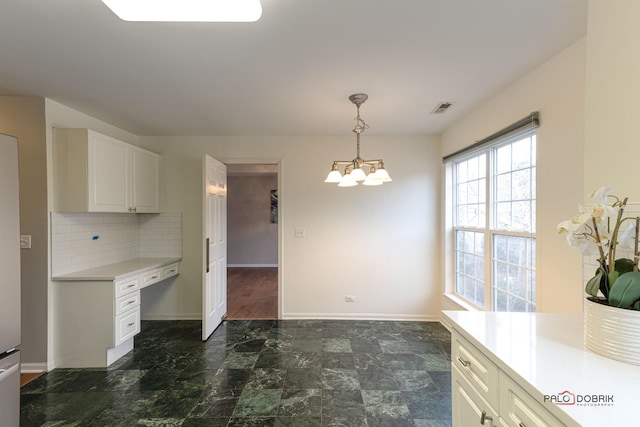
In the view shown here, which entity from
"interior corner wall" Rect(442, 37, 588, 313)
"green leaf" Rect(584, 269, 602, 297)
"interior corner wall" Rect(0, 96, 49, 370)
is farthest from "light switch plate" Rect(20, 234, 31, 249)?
"interior corner wall" Rect(442, 37, 588, 313)

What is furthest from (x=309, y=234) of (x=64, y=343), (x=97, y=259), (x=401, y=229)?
(x=64, y=343)

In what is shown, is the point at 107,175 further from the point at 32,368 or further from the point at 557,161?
the point at 557,161

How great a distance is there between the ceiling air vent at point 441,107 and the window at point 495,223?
51 centimetres

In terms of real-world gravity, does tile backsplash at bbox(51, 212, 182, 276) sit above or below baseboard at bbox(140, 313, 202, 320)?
above

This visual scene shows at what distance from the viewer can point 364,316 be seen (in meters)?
3.67

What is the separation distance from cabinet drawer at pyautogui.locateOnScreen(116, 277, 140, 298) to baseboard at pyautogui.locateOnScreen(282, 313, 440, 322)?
1.72 meters

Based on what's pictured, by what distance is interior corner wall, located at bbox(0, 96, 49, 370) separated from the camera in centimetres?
246

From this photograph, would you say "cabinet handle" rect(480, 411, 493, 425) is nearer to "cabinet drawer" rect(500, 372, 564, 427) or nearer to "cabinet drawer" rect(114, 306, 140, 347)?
"cabinet drawer" rect(500, 372, 564, 427)

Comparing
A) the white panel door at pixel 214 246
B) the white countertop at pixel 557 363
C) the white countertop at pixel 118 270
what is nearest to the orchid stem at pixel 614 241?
the white countertop at pixel 557 363

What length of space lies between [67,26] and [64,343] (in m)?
2.60

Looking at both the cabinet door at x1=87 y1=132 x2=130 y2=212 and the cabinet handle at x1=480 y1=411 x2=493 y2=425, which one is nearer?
the cabinet handle at x1=480 y1=411 x2=493 y2=425

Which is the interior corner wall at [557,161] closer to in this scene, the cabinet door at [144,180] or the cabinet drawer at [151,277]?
the cabinet drawer at [151,277]

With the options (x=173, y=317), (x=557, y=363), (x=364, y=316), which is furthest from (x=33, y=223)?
(x=557, y=363)

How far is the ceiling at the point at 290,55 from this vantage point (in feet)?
4.66
